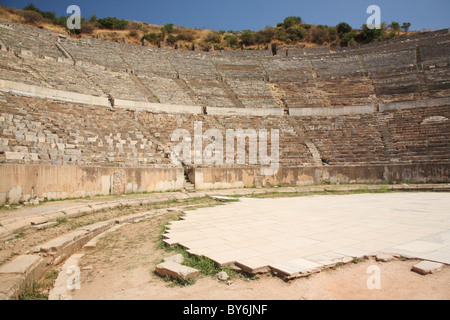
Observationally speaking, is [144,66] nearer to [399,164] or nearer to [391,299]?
[399,164]

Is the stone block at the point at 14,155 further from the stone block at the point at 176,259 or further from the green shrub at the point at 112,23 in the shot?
the green shrub at the point at 112,23

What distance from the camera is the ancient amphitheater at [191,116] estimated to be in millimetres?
9938

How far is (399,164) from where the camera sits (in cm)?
1499

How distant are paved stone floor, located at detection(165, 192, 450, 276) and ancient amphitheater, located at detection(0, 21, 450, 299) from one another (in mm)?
2225

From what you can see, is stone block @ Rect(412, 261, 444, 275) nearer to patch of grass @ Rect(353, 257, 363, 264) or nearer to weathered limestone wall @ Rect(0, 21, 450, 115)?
patch of grass @ Rect(353, 257, 363, 264)

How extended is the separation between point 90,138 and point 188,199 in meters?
5.17

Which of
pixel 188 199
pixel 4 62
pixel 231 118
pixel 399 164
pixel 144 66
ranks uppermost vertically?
pixel 144 66

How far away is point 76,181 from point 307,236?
8281 millimetres

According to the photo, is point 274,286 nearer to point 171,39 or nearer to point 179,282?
point 179,282

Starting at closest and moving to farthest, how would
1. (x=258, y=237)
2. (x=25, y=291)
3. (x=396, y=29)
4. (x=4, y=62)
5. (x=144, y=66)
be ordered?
(x=25, y=291)
(x=258, y=237)
(x=4, y=62)
(x=144, y=66)
(x=396, y=29)

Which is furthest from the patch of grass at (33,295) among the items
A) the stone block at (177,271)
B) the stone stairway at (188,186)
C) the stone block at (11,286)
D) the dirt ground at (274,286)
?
the stone stairway at (188,186)

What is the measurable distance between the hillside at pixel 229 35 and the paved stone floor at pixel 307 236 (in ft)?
89.2

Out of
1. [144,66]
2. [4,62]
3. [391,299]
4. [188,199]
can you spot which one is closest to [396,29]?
[144,66]

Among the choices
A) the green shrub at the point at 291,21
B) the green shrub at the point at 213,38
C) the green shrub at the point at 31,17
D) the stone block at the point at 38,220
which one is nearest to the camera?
the stone block at the point at 38,220
